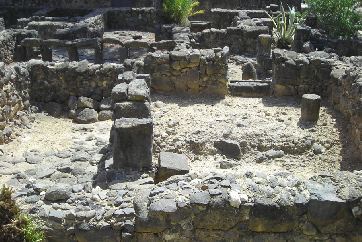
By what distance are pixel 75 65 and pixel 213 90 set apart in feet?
Answer: 10.3

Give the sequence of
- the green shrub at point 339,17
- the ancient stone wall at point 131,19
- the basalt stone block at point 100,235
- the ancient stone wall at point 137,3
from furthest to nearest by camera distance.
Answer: the ancient stone wall at point 137,3 → the ancient stone wall at point 131,19 → the green shrub at point 339,17 → the basalt stone block at point 100,235

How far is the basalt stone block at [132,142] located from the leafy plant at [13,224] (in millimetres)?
1677

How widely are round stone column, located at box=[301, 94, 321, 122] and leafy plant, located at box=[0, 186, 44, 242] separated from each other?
5605mm

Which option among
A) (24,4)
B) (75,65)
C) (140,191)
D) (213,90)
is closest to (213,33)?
(213,90)

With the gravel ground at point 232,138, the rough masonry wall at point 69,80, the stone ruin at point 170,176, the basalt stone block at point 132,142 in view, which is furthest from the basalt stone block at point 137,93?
the rough masonry wall at point 69,80

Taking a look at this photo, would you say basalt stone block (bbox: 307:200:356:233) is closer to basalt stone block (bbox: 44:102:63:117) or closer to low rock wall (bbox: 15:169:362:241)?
low rock wall (bbox: 15:169:362:241)

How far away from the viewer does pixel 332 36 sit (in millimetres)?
15242

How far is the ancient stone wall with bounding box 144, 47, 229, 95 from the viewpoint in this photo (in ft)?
31.4

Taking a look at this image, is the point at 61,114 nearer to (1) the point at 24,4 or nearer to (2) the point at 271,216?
(2) the point at 271,216

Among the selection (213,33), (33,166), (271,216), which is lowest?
(33,166)

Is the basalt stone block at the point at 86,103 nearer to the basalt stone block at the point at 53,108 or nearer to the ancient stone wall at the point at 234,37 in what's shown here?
the basalt stone block at the point at 53,108

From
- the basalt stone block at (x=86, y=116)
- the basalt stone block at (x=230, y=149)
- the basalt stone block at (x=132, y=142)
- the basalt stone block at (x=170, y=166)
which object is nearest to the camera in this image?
the basalt stone block at (x=132, y=142)

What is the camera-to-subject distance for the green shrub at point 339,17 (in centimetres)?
1570

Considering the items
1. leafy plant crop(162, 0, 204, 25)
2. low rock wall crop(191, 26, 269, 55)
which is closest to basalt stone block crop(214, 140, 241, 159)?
low rock wall crop(191, 26, 269, 55)
